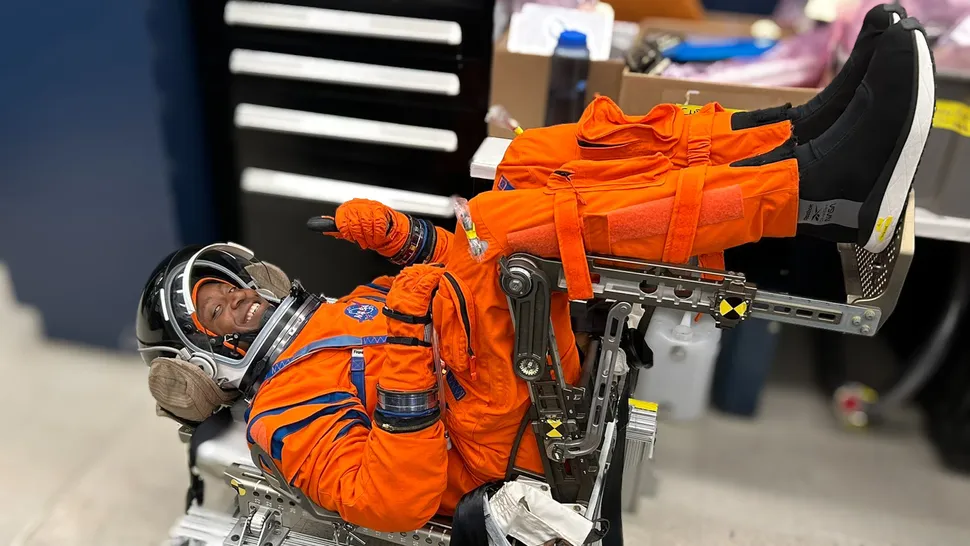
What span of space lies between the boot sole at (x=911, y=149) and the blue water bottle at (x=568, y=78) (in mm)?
912

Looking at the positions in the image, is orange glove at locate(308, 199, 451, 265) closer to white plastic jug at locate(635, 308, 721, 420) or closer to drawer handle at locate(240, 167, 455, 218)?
drawer handle at locate(240, 167, 455, 218)

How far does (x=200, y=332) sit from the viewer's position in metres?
1.49

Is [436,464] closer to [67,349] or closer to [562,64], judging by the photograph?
[562,64]

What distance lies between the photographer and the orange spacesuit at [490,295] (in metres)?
1.07

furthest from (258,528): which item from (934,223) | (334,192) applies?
(934,223)

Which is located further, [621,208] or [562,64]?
[562,64]

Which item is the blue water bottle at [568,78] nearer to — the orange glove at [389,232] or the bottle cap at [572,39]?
the bottle cap at [572,39]

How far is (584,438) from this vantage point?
1.30 metres

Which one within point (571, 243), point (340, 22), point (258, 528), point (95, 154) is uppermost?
point (340, 22)

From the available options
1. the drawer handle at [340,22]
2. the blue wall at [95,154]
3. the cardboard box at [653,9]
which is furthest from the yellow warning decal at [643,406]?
the blue wall at [95,154]

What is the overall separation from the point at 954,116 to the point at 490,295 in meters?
1.18

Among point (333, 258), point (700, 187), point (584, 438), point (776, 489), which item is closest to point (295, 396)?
point (584, 438)

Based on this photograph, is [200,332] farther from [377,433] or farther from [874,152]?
[874,152]

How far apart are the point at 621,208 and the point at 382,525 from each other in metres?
0.69
